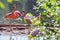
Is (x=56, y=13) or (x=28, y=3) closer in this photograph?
(x=56, y=13)

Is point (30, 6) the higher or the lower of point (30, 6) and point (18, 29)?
the higher

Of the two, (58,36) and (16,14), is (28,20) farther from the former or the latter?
(58,36)

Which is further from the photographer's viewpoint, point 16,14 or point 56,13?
point 16,14

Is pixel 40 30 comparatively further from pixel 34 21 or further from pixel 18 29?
pixel 18 29

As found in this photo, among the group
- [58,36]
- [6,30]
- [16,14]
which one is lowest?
[6,30]

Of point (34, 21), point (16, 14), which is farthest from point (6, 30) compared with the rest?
point (34, 21)

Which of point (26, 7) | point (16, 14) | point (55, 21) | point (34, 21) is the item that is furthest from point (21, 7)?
point (55, 21)

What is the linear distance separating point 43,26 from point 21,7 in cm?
114

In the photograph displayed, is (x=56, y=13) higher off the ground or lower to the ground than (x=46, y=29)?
higher

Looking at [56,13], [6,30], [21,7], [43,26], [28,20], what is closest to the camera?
[56,13]

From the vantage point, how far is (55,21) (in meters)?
1.13

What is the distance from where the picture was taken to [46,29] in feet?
3.83

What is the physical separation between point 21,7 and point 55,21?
118 cm

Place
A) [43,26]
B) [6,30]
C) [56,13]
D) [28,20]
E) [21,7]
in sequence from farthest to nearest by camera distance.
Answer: [6,30]
[21,7]
[28,20]
[43,26]
[56,13]
